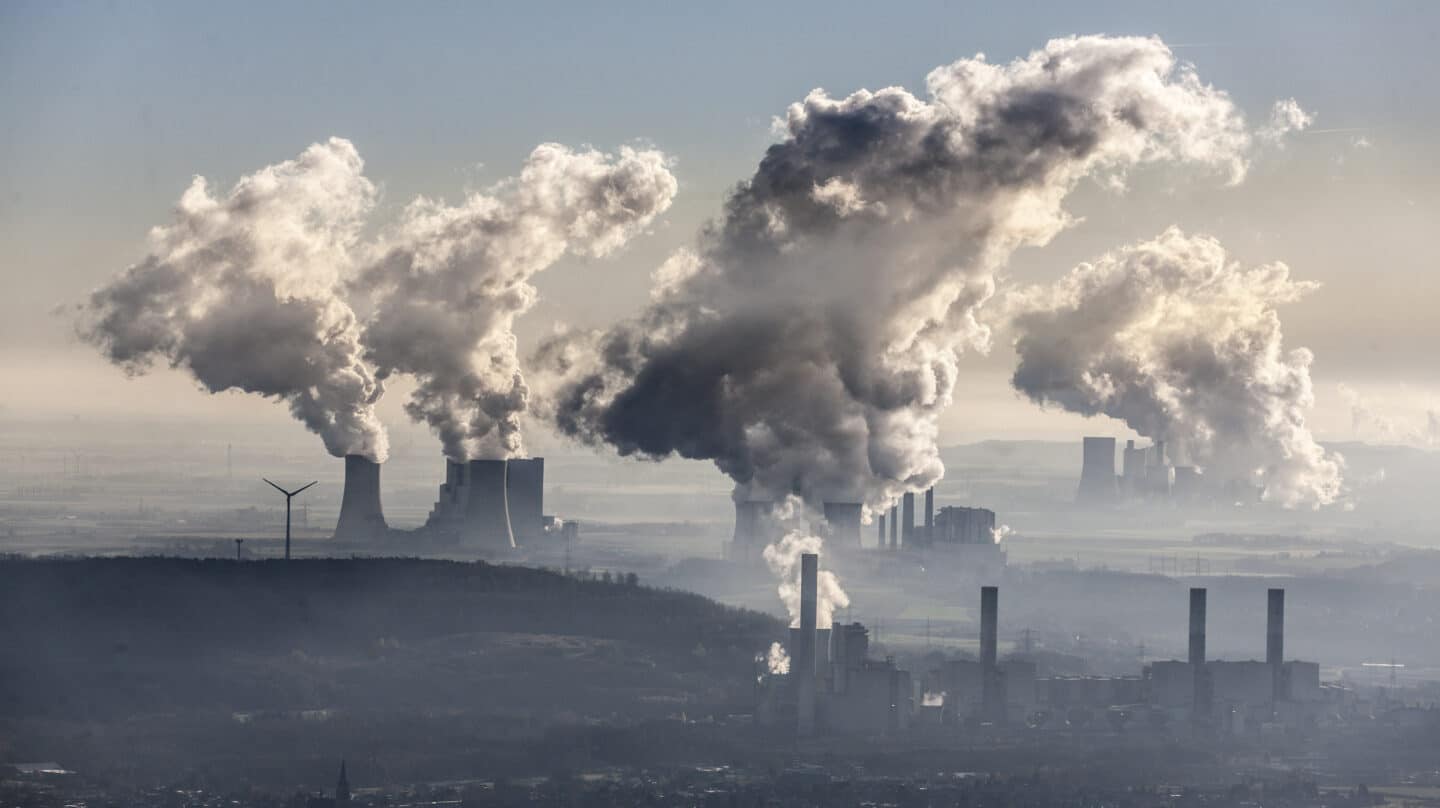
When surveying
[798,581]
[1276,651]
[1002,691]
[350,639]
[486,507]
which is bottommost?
[1002,691]

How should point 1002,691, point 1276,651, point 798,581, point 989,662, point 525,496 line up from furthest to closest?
point 525,496 → point 798,581 → point 1276,651 → point 989,662 → point 1002,691

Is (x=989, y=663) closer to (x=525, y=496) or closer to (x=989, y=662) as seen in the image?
(x=989, y=662)

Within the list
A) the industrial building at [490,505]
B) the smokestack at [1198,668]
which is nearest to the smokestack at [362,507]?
the industrial building at [490,505]

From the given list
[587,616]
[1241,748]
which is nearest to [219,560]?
[587,616]

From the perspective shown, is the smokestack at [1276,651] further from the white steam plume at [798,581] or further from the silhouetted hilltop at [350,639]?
the silhouetted hilltop at [350,639]

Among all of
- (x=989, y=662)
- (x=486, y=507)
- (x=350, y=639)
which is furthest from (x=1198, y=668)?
(x=486, y=507)

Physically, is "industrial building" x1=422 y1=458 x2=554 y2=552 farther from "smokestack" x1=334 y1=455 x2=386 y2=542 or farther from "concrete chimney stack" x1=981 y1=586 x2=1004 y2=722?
"concrete chimney stack" x1=981 y1=586 x2=1004 y2=722
